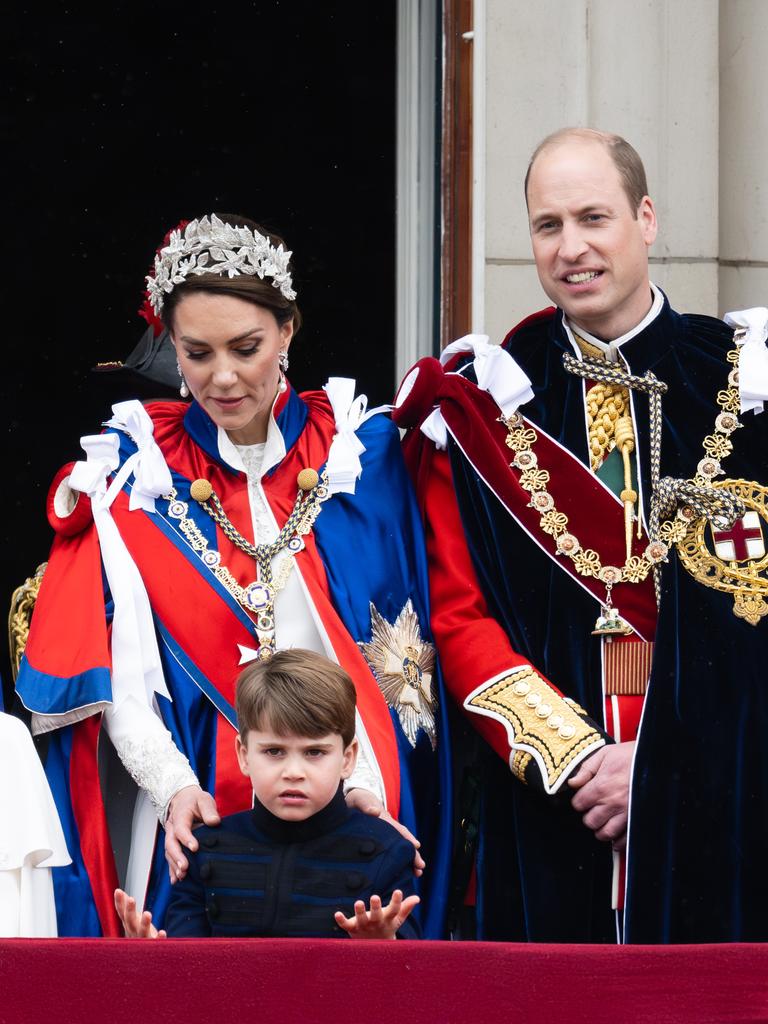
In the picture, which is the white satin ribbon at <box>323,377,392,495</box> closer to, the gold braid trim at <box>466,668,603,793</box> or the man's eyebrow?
the man's eyebrow

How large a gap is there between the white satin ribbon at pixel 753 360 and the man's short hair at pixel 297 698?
39.4 inches

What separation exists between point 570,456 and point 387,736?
0.65 metres

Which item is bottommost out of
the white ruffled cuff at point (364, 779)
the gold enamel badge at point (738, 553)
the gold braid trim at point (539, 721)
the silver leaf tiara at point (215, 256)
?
the white ruffled cuff at point (364, 779)

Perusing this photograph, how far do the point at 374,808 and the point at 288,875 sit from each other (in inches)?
10.2

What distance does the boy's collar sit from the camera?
3.22 metres

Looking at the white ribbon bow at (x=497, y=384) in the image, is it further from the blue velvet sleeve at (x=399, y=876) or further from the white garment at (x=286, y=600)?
the blue velvet sleeve at (x=399, y=876)

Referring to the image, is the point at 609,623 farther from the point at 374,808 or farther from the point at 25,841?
the point at 25,841

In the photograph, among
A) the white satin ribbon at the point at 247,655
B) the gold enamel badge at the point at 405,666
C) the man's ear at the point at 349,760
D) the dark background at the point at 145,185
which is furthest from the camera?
the dark background at the point at 145,185

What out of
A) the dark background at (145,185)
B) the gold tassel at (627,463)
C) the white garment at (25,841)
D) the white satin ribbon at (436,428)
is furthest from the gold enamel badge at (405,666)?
the dark background at (145,185)

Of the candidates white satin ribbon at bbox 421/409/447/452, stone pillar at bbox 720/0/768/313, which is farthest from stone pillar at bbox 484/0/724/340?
white satin ribbon at bbox 421/409/447/452

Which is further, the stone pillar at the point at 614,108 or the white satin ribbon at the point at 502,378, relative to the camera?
the stone pillar at the point at 614,108

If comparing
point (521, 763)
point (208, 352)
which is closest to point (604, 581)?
point (521, 763)

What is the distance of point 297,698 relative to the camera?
3188 millimetres

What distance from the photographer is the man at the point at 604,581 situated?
11.5ft
